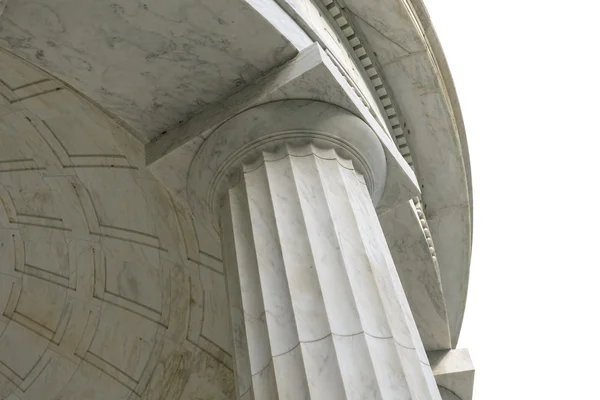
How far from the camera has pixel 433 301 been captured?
9.91 metres

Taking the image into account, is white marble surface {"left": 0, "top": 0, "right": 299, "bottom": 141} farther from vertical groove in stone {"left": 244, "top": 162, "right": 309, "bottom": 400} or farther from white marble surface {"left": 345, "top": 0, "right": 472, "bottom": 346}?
white marble surface {"left": 345, "top": 0, "right": 472, "bottom": 346}

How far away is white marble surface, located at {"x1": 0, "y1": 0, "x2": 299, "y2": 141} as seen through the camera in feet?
19.1

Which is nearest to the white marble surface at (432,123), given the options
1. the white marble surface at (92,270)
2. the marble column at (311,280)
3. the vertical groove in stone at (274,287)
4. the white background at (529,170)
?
the marble column at (311,280)

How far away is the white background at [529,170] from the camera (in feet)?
56.3

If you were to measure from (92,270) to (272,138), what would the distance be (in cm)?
425

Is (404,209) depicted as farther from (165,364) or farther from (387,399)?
(387,399)

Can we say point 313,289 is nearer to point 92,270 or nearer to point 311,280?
point 311,280

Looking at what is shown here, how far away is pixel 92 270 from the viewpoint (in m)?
9.34

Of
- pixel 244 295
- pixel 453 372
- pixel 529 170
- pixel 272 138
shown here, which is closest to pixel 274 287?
pixel 244 295

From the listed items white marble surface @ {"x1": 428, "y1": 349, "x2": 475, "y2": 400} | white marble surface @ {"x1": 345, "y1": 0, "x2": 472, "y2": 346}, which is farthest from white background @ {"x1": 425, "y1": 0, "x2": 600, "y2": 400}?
white marble surface @ {"x1": 345, "y1": 0, "x2": 472, "y2": 346}

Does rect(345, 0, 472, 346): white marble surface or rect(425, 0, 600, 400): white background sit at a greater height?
rect(425, 0, 600, 400): white background

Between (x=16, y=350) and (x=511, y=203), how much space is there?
12.5 m

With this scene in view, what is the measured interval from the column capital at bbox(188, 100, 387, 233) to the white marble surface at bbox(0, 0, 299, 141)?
42cm

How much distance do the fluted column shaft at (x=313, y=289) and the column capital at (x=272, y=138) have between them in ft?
0.28
